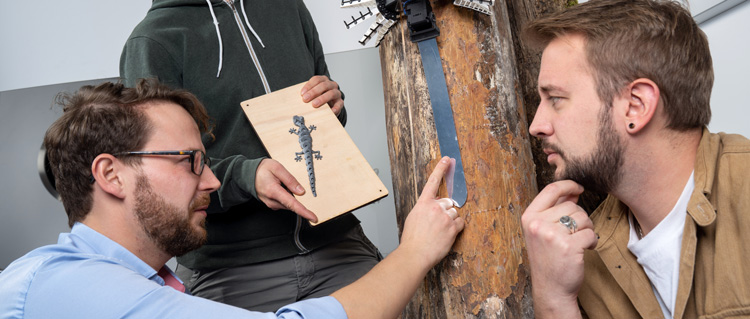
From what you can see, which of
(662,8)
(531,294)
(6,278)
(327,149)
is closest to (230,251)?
(327,149)

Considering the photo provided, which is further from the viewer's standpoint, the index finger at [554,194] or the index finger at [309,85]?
the index finger at [309,85]

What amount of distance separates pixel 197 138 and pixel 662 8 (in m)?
1.32

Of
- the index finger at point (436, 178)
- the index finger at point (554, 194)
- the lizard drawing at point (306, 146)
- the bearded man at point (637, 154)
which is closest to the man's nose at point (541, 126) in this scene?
the bearded man at point (637, 154)

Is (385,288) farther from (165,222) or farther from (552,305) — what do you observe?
(165,222)

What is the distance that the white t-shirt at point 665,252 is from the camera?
1426 millimetres

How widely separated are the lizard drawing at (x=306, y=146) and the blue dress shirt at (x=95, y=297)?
495mm

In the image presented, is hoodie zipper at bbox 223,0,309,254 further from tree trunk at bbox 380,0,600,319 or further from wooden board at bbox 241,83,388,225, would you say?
tree trunk at bbox 380,0,600,319

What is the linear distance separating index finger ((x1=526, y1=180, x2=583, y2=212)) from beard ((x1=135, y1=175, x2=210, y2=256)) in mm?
889

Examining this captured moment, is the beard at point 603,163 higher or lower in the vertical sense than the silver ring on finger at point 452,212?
higher

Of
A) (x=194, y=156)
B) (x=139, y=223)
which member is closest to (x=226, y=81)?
(x=194, y=156)

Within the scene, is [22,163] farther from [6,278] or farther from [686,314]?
[686,314]

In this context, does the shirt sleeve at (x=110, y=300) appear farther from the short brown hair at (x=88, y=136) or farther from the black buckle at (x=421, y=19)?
the black buckle at (x=421, y=19)

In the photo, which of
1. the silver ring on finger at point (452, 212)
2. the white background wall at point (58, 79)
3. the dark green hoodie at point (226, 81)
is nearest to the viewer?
the silver ring on finger at point (452, 212)

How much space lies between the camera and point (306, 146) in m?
1.74
